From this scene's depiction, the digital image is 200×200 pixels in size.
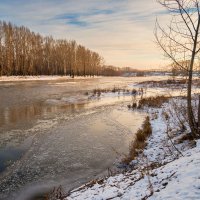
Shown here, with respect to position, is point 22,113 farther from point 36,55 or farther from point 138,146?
point 36,55

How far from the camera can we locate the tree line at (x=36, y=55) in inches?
2160

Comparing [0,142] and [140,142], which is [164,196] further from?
[0,142]

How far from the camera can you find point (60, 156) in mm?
8625

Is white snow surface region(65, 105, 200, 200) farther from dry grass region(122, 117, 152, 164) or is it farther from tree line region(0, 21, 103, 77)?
tree line region(0, 21, 103, 77)

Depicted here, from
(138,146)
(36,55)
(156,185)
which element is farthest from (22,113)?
(36,55)

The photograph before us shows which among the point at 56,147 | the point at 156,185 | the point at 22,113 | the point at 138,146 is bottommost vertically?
the point at 56,147

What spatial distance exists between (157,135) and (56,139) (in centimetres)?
378

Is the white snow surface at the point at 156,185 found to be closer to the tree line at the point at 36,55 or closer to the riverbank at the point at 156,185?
the riverbank at the point at 156,185

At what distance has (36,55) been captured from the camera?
6656cm

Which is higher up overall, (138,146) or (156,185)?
(156,185)

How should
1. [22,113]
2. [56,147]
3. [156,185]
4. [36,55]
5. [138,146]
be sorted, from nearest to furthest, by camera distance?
[156,185], [138,146], [56,147], [22,113], [36,55]

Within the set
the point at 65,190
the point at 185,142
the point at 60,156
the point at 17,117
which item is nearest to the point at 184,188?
the point at 65,190

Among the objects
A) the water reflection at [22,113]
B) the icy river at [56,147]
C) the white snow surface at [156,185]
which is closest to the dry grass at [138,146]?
the icy river at [56,147]

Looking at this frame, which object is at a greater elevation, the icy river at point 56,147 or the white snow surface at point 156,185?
the white snow surface at point 156,185
